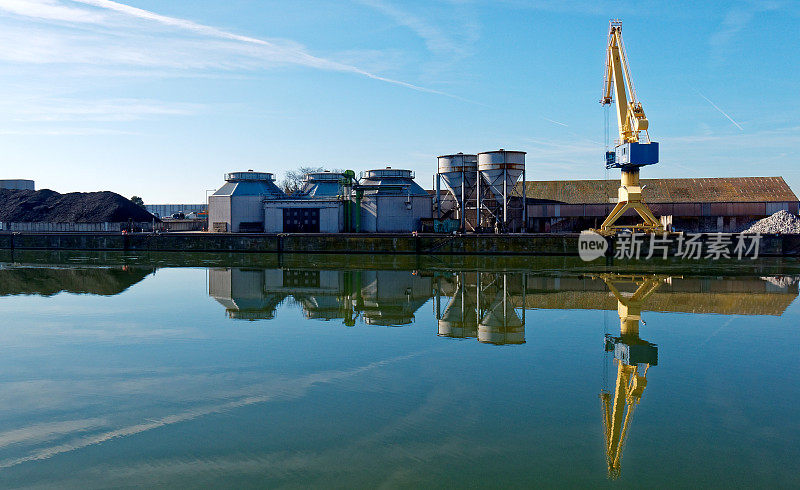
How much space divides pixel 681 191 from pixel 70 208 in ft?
226

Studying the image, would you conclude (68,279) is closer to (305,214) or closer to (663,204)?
(305,214)

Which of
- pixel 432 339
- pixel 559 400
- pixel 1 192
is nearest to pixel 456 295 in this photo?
pixel 432 339

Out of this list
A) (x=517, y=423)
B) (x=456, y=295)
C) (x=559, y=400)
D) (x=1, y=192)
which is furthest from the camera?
(x=1, y=192)

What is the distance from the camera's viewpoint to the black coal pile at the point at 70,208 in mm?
70688

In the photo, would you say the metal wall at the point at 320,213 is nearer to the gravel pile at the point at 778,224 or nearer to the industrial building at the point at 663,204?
the industrial building at the point at 663,204

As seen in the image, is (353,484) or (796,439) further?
(796,439)

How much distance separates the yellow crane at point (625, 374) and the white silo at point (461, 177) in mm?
26245

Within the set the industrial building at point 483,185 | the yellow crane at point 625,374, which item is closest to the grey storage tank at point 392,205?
the industrial building at point 483,185

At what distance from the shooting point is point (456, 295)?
22.7m

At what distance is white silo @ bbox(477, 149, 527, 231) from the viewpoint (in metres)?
45.5

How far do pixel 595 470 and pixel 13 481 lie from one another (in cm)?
673

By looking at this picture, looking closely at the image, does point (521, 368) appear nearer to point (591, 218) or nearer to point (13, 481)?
point (13, 481)

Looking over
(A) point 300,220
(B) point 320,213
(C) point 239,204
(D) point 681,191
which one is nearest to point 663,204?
(D) point 681,191

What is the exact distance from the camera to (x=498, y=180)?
4628 centimetres
